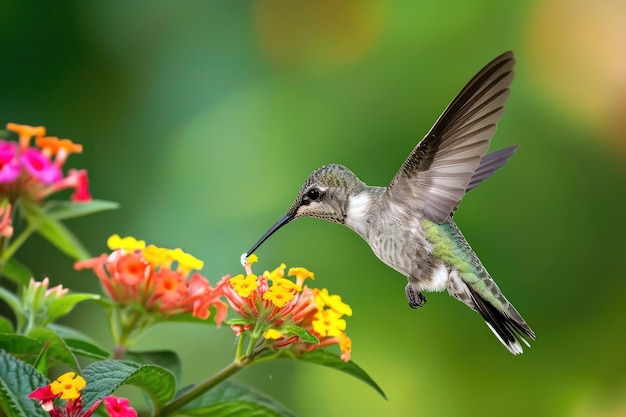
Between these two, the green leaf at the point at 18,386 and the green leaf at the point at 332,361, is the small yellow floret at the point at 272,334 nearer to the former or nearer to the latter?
the green leaf at the point at 332,361

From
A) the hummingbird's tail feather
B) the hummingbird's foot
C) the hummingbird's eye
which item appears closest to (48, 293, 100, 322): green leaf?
the hummingbird's eye

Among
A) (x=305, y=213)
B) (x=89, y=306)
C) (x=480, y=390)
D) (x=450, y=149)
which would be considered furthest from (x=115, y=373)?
(x=480, y=390)

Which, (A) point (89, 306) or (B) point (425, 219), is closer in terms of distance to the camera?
(B) point (425, 219)

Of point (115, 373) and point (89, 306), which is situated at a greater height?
point (115, 373)

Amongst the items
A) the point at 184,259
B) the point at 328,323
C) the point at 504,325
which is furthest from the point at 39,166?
the point at 504,325

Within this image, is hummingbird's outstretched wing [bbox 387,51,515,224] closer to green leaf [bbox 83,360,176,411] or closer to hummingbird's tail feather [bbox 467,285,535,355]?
hummingbird's tail feather [bbox 467,285,535,355]

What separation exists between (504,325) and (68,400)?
833mm

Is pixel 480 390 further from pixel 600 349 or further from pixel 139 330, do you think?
pixel 139 330

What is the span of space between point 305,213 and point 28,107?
187cm

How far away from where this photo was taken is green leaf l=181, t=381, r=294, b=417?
1.26 m

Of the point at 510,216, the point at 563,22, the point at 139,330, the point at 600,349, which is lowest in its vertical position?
the point at 139,330

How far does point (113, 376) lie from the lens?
3.31 ft

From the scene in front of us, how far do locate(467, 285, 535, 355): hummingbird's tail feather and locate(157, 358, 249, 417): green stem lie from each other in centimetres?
50

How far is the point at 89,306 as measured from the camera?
9.03 feet
